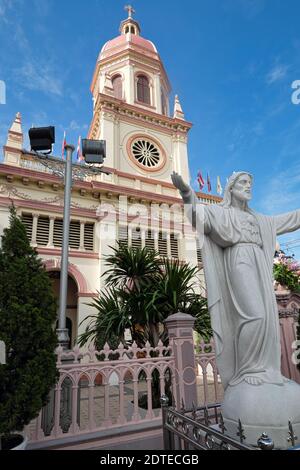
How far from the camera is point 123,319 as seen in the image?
5387 mm

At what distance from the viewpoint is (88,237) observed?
12414 mm

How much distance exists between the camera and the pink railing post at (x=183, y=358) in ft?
13.9

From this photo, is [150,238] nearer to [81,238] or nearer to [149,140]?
[81,238]

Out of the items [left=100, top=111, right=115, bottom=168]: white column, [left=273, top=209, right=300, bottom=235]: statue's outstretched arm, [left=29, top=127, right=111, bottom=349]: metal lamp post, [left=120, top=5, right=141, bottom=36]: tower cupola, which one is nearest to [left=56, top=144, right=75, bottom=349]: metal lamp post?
[left=29, top=127, right=111, bottom=349]: metal lamp post

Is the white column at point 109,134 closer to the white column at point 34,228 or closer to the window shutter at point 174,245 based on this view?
the white column at point 34,228

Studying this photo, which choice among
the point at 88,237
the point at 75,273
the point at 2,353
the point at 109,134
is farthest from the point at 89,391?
the point at 109,134

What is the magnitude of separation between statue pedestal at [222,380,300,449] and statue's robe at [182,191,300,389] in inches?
3.8

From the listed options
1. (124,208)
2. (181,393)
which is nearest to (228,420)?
(181,393)

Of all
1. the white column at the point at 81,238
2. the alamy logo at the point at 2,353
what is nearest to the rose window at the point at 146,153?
the white column at the point at 81,238

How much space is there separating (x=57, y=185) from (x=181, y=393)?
32.8ft

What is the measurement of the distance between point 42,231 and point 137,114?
29.0 feet

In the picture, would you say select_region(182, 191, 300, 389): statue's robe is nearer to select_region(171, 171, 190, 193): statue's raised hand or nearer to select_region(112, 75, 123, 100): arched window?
select_region(171, 171, 190, 193): statue's raised hand

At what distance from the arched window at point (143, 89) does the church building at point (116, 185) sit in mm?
63
